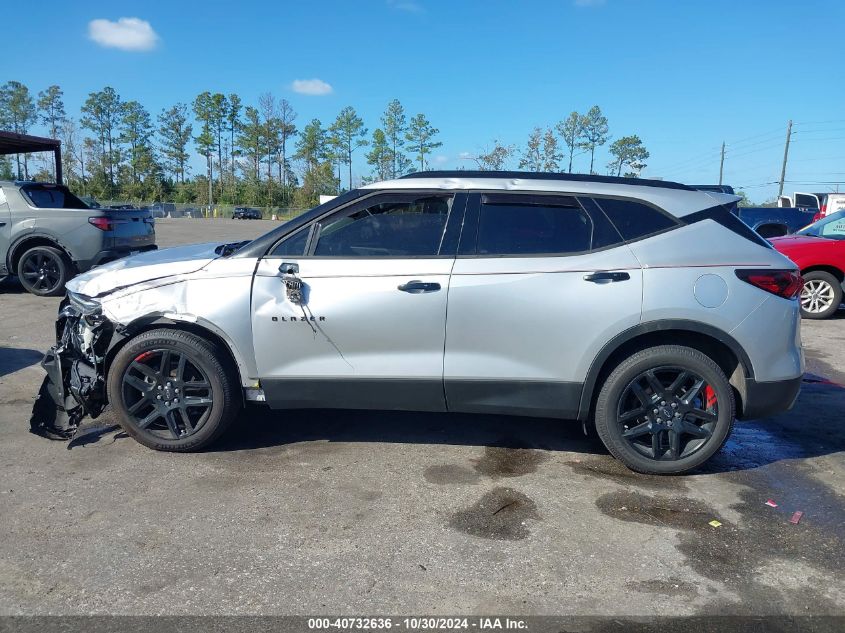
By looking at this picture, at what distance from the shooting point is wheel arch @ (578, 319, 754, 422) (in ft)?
12.6

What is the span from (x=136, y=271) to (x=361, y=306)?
1565mm

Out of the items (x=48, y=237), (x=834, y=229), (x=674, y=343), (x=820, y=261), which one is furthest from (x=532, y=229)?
(x=48, y=237)

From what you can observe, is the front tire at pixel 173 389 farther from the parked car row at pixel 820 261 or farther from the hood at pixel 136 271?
the parked car row at pixel 820 261

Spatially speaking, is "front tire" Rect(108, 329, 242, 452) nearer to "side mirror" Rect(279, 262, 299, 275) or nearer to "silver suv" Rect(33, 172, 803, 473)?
"silver suv" Rect(33, 172, 803, 473)

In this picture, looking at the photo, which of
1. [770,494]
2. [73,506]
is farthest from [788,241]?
[73,506]

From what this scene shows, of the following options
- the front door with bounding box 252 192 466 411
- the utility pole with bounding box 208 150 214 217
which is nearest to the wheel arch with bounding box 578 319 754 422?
the front door with bounding box 252 192 466 411

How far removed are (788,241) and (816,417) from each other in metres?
5.46

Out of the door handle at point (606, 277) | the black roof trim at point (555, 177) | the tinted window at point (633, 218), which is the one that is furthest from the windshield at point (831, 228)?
the door handle at point (606, 277)

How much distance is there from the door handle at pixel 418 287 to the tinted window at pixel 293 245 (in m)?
0.71

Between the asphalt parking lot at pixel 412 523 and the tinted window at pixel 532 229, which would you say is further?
the tinted window at pixel 532 229

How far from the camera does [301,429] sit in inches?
189

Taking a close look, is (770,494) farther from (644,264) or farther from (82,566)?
(82,566)

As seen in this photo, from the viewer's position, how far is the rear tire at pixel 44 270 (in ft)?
33.0

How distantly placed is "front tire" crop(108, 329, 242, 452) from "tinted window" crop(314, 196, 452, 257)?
1.01m
